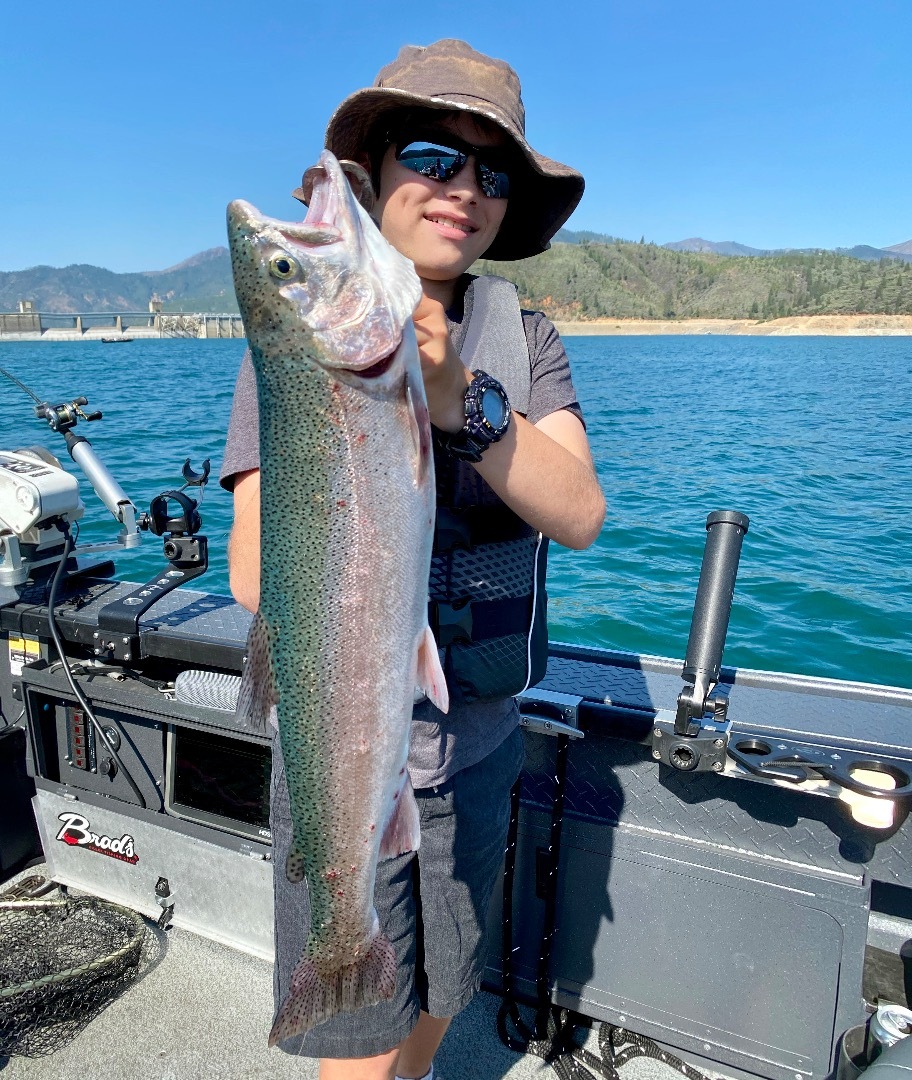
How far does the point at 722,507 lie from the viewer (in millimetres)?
16000

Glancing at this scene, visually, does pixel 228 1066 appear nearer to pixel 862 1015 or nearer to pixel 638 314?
pixel 862 1015

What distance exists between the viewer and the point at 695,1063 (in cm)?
312

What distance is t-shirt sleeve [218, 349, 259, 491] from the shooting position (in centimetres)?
195

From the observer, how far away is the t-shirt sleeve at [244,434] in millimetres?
1949

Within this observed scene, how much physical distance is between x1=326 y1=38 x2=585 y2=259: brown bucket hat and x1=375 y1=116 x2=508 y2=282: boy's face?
0.24ft

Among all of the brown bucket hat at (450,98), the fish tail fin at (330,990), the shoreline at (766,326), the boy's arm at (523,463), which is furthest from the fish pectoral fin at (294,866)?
the shoreline at (766,326)

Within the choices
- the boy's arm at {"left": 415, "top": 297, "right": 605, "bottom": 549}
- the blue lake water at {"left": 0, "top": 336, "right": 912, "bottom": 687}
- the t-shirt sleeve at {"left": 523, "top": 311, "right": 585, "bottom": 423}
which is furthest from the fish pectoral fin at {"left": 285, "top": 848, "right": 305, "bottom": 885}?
the blue lake water at {"left": 0, "top": 336, "right": 912, "bottom": 687}

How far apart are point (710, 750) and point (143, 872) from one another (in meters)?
2.79

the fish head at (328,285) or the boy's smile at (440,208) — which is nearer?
the fish head at (328,285)

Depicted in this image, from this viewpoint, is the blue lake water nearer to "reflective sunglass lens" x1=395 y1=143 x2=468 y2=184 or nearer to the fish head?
"reflective sunglass lens" x1=395 y1=143 x2=468 y2=184

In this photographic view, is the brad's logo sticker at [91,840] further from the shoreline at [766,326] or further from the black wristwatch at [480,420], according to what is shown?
the shoreline at [766,326]

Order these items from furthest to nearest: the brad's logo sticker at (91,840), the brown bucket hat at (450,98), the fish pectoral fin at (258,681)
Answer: the brad's logo sticker at (91,840), the brown bucket hat at (450,98), the fish pectoral fin at (258,681)

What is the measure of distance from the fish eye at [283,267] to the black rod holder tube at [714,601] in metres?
1.83

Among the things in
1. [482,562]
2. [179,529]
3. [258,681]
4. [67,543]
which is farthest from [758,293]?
[258,681]
